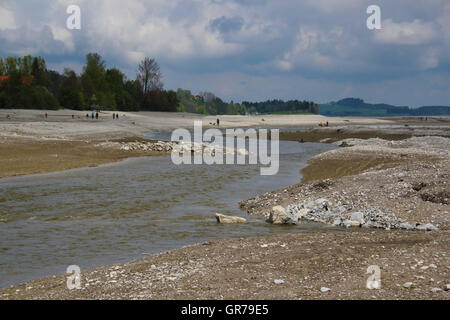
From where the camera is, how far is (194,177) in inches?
1123

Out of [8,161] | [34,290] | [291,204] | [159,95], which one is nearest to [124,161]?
[8,161]

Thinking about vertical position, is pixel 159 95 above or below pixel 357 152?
above

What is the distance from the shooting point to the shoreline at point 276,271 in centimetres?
858

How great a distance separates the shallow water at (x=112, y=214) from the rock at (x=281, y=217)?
34 cm

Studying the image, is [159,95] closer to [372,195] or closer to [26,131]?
[26,131]

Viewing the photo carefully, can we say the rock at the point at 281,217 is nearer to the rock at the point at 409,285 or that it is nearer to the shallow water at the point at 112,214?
the shallow water at the point at 112,214

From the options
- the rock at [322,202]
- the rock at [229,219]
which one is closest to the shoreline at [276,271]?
the rock at [229,219]

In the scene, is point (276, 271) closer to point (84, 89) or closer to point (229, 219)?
point (229, 219)

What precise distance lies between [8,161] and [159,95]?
105556 mm

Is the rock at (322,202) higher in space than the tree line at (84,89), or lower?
lower

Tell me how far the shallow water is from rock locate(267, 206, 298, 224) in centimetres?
34

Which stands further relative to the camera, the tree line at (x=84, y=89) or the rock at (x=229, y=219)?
the tree line at (x=84, y=89)

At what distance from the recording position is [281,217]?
16.2m

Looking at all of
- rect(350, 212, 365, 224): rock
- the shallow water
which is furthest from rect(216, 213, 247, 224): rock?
rect(350, 212, 365, 224): rock
